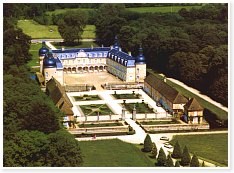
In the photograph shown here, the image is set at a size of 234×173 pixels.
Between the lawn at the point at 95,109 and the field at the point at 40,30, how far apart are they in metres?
16.4

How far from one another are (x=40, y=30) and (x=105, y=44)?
17.9ft

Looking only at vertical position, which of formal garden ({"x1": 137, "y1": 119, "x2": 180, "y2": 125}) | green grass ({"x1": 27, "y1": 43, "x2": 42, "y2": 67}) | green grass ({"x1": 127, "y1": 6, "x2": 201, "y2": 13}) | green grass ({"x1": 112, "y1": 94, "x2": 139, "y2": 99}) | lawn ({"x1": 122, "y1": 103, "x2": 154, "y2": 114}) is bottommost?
formal garden ({"x1": 137, "y1": 119, "x2": 180, "y2": 125})

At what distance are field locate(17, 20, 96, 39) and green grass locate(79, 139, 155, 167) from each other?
73.9 feet

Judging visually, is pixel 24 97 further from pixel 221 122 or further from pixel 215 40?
pixel 215 40

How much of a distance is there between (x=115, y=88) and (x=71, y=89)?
2749mm

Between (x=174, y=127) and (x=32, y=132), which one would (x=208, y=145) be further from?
(x=32, y=132)

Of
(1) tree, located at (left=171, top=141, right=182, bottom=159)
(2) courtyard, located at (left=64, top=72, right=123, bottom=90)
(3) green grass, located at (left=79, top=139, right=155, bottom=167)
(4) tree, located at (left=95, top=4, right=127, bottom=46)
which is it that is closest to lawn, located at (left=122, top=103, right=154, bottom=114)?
(2) courtyard, located at (left=64, top=72, right=123, bottom=90)

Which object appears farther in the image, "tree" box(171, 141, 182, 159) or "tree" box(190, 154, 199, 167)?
"tree" box(171, 141, 182, 159)

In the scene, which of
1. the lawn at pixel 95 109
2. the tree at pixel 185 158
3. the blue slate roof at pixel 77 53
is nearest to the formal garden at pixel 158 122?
the lawn at pixel 95 109

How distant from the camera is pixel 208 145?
25578 mm

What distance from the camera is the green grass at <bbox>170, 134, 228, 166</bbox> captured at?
23.9 m

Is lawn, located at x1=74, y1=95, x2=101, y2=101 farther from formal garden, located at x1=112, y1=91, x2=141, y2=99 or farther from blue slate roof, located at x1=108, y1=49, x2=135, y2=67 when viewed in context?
→ blue slate roof, located at x1=108, y1=49, x2=135, y2=67

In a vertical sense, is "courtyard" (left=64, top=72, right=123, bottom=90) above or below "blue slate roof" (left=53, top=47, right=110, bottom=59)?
below

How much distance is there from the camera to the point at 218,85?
32.5 m
